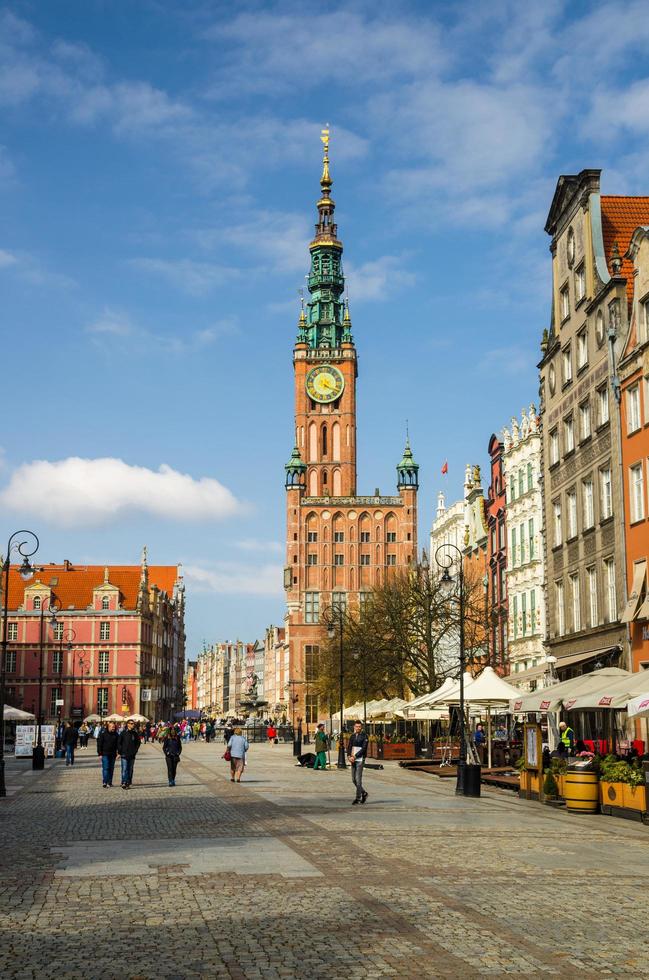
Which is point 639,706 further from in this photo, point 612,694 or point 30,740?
point 30,740

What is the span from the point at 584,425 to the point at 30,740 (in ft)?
93.5

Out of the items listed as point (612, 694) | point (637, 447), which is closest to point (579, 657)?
point (637, 447)

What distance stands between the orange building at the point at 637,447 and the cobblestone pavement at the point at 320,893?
9.47 meters

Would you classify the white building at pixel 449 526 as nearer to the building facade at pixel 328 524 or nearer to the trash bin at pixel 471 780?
the building facade at pixel 328 524

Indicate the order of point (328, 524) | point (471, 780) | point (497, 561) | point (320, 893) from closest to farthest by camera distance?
point (320, 893) → point (471, 780) → point (497, 561) → point (328, 524)

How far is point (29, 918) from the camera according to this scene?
10758mm

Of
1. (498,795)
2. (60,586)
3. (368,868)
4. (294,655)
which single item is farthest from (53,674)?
(368,868)

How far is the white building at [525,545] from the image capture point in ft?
173

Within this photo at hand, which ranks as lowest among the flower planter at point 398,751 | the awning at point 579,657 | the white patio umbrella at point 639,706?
the flower planter at point 398,751

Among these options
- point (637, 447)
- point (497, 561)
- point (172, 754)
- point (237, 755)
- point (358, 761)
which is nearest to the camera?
point (358, 761)

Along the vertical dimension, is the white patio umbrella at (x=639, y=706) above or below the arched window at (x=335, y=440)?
below

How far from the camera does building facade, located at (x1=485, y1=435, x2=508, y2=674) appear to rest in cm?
5960

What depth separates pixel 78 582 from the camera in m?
112

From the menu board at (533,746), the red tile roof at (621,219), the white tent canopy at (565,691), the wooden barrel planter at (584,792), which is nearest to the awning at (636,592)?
the white tent canopy at (565,691)
